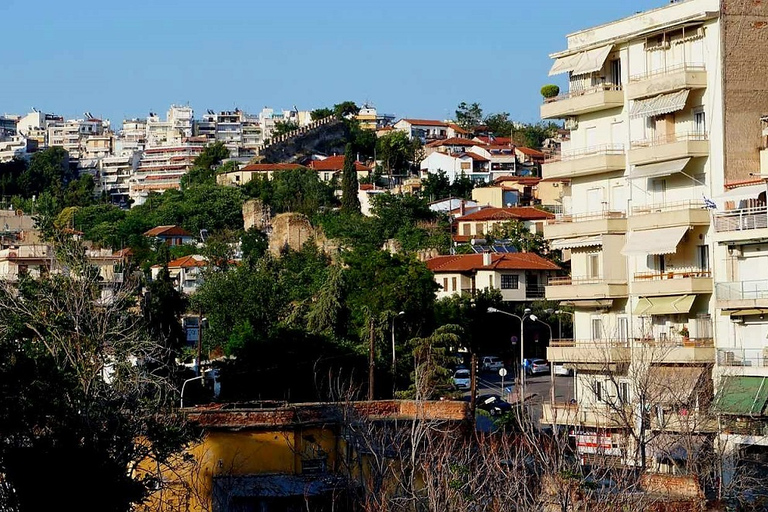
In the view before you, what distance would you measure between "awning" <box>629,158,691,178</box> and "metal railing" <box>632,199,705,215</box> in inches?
30.7

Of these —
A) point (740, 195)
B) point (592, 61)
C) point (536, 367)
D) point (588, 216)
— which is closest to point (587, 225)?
point (588, 216)

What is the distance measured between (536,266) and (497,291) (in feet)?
9.18

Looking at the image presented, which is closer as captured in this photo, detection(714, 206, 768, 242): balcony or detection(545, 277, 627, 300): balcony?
detection(714, 206, 768, 242): balcony

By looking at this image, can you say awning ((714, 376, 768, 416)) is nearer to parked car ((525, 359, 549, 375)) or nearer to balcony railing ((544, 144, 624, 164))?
balcony railing ((544, 144, 624, 164))

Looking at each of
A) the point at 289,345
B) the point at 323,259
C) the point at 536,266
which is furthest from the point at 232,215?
the point at 289,345

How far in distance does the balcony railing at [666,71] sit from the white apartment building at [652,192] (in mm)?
53

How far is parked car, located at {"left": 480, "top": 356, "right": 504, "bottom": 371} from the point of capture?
69250 millimetres

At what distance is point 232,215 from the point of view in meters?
116

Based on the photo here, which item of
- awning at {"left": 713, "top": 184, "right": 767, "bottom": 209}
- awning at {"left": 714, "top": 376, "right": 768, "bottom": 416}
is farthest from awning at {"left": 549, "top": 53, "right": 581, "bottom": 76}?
awning at {"left": 714, "top": 376, "right": 768, "bottom": 416}

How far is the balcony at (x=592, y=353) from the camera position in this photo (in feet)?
126

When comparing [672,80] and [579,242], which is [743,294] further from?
[579,242]

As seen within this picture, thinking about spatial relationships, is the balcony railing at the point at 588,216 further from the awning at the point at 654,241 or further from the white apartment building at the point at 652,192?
the awning at the point at 654,241

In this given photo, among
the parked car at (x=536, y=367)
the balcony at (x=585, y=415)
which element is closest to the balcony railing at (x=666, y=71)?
the balcony at (x=585, y=415)

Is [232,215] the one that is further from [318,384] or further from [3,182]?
[318,384]
